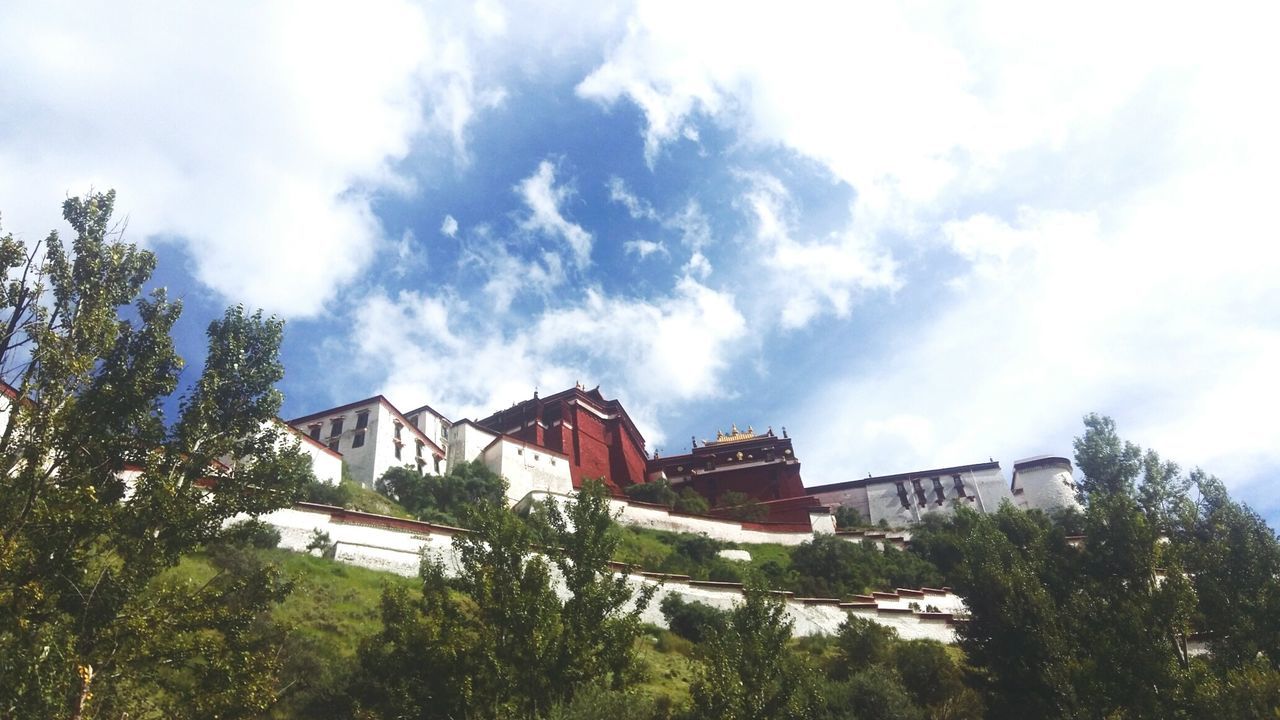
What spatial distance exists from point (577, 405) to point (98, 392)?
41.0 metres

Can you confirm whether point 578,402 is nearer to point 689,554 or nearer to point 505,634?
point 689,554

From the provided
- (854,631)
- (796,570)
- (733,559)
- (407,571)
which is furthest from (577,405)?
(854,631)

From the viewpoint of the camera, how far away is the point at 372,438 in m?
43.2

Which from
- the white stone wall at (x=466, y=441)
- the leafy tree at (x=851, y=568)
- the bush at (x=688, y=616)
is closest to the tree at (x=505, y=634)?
the bush at (x=688, y=616)

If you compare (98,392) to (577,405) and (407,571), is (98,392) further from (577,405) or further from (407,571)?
(577,405)

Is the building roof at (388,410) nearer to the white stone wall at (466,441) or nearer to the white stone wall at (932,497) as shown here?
the white stone wall at (466,441)

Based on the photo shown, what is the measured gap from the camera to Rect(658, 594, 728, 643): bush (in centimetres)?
2477

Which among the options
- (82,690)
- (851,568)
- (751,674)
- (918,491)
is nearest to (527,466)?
(851,568)

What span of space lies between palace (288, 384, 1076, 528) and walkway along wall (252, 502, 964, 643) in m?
15.2

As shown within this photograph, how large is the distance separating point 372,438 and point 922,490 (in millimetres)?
37015

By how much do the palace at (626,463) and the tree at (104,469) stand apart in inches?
1158

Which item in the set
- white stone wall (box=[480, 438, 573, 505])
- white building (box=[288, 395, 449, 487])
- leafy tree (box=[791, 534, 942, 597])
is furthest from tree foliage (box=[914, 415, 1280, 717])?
white building (box=[288, 395, 449, 487])

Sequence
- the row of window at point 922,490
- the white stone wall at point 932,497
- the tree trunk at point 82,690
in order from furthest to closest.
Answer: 1. the row of window at point 922,490
2. the white stone wall at point 932,497
3. the tree trunk at point 82,690

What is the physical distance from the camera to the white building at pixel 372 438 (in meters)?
42.6
